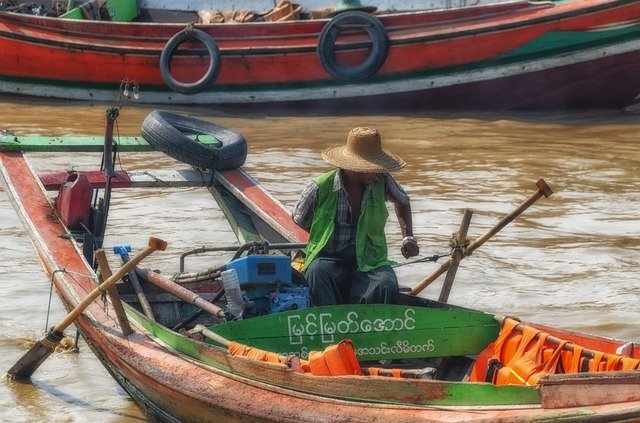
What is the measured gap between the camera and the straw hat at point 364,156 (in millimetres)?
5805

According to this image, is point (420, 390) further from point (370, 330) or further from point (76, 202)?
point (76, 202)

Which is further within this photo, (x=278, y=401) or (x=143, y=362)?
(x=143, y=362)

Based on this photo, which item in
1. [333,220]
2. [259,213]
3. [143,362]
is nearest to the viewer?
[143,362]

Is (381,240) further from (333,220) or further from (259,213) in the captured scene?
(259,213)

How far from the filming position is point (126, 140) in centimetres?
775

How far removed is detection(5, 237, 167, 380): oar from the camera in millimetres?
5281

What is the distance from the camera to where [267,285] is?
578 centimetres

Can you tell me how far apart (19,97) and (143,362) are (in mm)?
9693

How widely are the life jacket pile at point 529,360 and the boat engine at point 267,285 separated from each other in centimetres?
93

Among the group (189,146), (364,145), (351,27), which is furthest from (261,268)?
(351,27)

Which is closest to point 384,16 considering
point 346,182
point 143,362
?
point 346,182

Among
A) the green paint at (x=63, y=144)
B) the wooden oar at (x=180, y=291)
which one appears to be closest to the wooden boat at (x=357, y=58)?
the green paint at (x=63, y=144)

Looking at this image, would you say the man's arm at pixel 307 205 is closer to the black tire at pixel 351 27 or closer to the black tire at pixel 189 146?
the black tire at pixel 189 146

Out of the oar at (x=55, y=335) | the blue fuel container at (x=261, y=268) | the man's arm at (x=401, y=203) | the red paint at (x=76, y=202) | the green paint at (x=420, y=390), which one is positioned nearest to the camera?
the green paint at (x=420, y=390)
